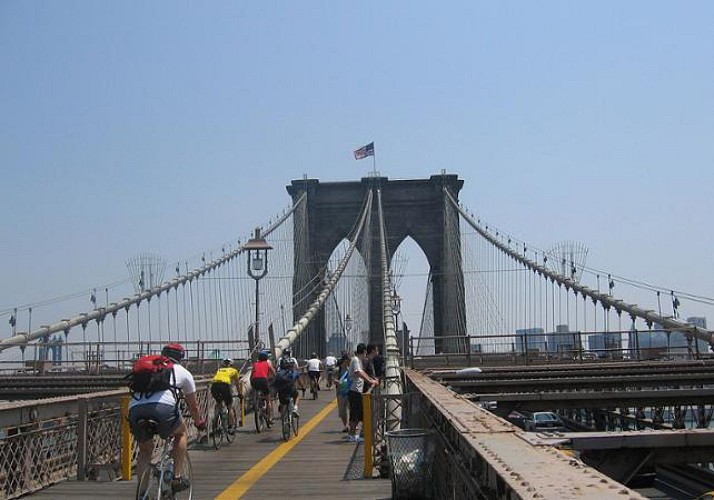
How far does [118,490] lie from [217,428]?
3806 millimetres

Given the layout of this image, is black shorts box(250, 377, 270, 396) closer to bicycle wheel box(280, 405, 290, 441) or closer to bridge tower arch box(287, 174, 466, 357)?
bicycle wheel box(280, 405, 290, 441)

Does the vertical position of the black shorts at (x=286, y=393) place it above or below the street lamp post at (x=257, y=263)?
below

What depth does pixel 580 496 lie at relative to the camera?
8.19ft

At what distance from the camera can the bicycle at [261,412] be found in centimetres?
1323

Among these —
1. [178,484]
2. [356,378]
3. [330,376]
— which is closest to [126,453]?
A: [178,484]

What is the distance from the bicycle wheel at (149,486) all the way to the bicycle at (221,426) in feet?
19.3

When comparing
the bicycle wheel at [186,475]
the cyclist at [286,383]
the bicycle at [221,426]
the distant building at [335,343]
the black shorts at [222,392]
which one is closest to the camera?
the bicycle wheel at [186,475]

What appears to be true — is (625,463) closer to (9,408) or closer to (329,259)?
(9,408)

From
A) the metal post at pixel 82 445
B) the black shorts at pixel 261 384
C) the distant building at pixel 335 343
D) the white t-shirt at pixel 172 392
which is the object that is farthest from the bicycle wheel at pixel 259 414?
the distant building at pixel 335 343

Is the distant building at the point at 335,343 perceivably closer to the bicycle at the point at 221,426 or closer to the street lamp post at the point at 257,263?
the street lamp post at the point at 257,263

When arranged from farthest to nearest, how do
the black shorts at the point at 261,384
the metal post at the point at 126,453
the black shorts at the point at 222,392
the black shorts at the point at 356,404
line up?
1. the black shorts at the point at 261,384
2. the black shorts at the point at 222,392
3. the black shorts at the point at 356,404
4. the metal post at the point at 126,453

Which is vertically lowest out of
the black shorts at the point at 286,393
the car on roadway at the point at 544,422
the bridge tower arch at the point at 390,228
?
the car on roadway at the point at 544,422

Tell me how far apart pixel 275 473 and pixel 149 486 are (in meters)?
3.35

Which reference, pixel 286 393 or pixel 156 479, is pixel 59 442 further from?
pixel 286 393
